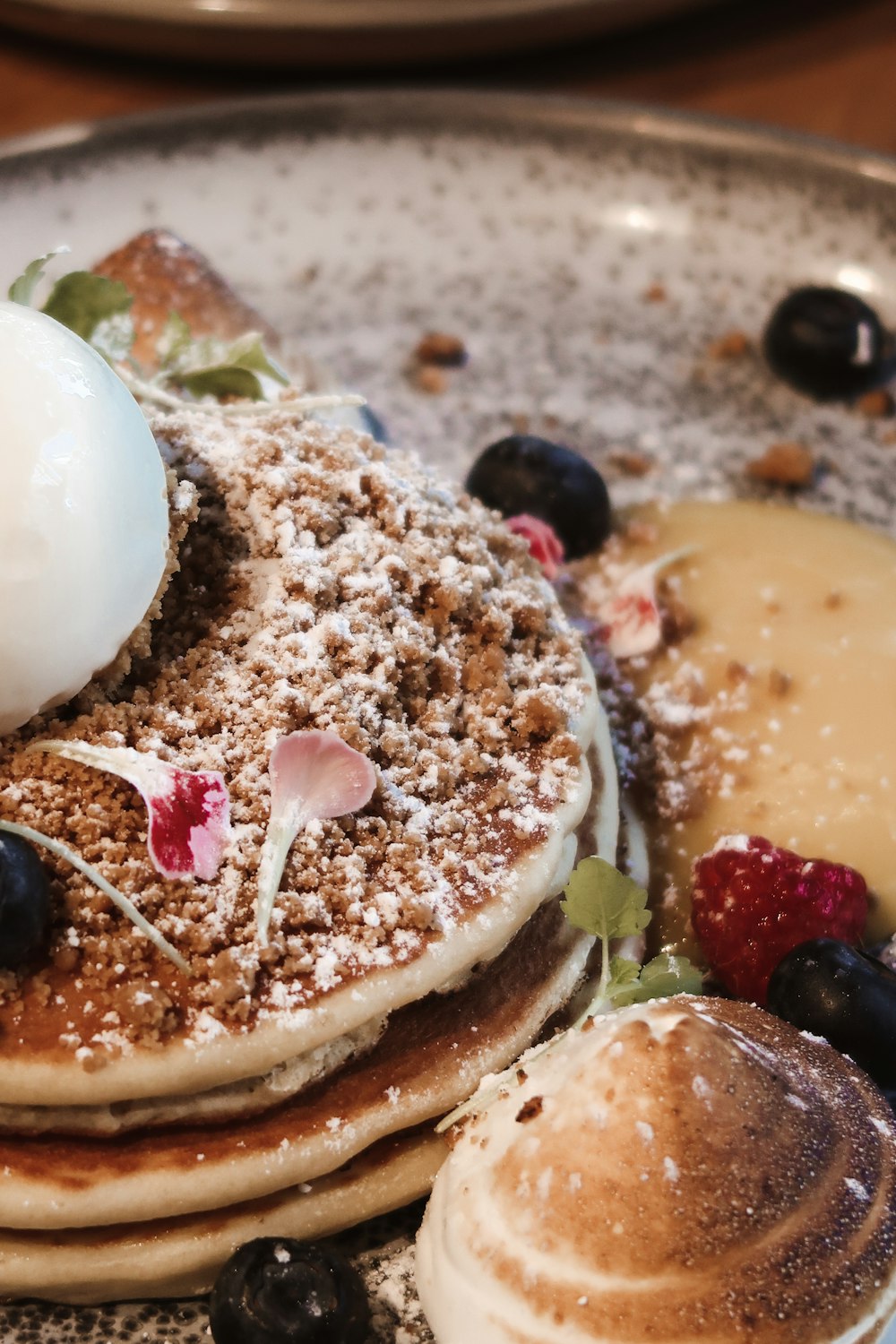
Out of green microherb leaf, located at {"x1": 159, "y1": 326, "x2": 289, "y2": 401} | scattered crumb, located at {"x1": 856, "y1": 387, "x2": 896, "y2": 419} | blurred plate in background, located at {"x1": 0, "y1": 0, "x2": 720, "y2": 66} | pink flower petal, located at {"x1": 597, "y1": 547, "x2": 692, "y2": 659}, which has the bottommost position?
pink flower petal, located at {"x1": 597, "y1": 547, "x2": 692, "y2": 659}

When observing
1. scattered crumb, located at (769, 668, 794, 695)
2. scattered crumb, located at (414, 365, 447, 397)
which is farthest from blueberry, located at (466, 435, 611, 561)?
scattered crumb, located at (769, 668, 794, 695)

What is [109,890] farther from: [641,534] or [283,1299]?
[641,534]

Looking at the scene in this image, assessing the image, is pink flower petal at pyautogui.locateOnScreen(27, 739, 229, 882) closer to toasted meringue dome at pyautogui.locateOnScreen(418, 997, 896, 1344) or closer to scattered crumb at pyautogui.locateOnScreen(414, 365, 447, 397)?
toasted meringue dome at pyautogui.locateOnScreen(418, 997, 896, 1344)

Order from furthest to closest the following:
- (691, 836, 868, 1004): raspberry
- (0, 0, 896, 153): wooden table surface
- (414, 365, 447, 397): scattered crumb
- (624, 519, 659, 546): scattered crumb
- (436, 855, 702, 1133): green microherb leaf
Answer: (0, 0, 896, 153): wooden table surface
(414, 365, 447, 397): scattered crumb
(624, 519, 659, 546): scattered crumb
(691, 836, 868, 1004): raspberry
(436, 855, 702, 1133): green microherb leaf

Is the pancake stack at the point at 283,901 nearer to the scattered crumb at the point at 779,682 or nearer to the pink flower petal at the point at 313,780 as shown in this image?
the pink flower petal at the point at 313,780

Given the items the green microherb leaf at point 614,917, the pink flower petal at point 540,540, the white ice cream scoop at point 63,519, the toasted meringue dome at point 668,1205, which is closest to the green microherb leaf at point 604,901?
the green microherb leaf at point 614,917

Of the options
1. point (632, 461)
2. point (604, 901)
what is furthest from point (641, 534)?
point (604, 901)
